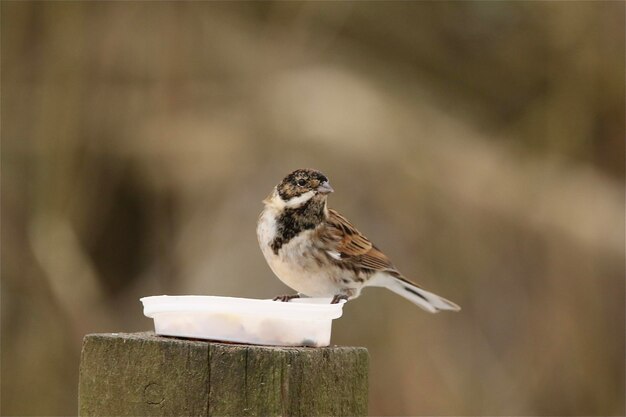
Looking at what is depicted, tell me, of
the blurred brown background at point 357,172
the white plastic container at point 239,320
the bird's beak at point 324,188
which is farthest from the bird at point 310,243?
the blurred brown background at point 357,172

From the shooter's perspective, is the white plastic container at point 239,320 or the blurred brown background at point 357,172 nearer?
the white plastic container at point 239,320

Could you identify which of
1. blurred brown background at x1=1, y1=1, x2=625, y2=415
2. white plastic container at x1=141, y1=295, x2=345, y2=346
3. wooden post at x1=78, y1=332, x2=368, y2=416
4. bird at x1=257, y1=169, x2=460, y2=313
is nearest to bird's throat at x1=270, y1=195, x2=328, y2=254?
bird at x1=257, y1=169, x2=460, y2=313

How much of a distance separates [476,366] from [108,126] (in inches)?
90.8

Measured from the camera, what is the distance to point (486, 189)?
5.75 metres

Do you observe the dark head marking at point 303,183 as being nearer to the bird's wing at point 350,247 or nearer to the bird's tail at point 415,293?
the bird's wing at point 350,247

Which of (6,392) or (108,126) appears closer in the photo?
(6,392)

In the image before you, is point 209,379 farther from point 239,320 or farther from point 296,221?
point 296,221

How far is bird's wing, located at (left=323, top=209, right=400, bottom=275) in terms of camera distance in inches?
142

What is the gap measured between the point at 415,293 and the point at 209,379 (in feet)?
7.37

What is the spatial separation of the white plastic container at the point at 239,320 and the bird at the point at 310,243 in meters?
1.40

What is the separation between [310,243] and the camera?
11.6 feet

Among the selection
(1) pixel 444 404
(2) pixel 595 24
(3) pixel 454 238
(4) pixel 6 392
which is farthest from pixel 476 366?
(4) pixel 6 392

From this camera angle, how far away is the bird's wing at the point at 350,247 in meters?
3.61

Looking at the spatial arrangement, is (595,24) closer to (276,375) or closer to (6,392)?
(6,392)
